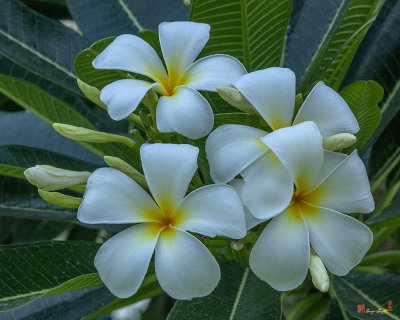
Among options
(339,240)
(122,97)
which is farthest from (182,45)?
(339,240)

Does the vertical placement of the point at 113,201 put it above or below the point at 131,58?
below

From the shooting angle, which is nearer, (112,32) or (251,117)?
(251,117)

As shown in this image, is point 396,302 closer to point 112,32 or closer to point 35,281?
point 35,281

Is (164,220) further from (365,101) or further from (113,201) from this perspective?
(365,101)

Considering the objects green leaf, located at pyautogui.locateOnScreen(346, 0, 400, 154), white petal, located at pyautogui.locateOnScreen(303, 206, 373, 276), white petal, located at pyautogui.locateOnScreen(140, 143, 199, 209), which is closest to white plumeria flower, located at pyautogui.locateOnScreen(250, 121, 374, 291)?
white petal, located at pyautogui.locateOnScreen(303, 206, 373, 276)

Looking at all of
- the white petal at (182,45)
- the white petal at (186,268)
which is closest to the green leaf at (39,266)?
the white petal at (186,268)

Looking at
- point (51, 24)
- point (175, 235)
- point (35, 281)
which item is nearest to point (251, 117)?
point (175, 235)

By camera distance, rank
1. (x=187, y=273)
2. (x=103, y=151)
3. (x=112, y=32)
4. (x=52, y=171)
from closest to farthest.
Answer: (x=187, y=273), (x=52, y=171), (x=103, y=151), (x=112, y=32)

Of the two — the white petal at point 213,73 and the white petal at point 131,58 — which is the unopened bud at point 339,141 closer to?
the white petal at point 213,73
